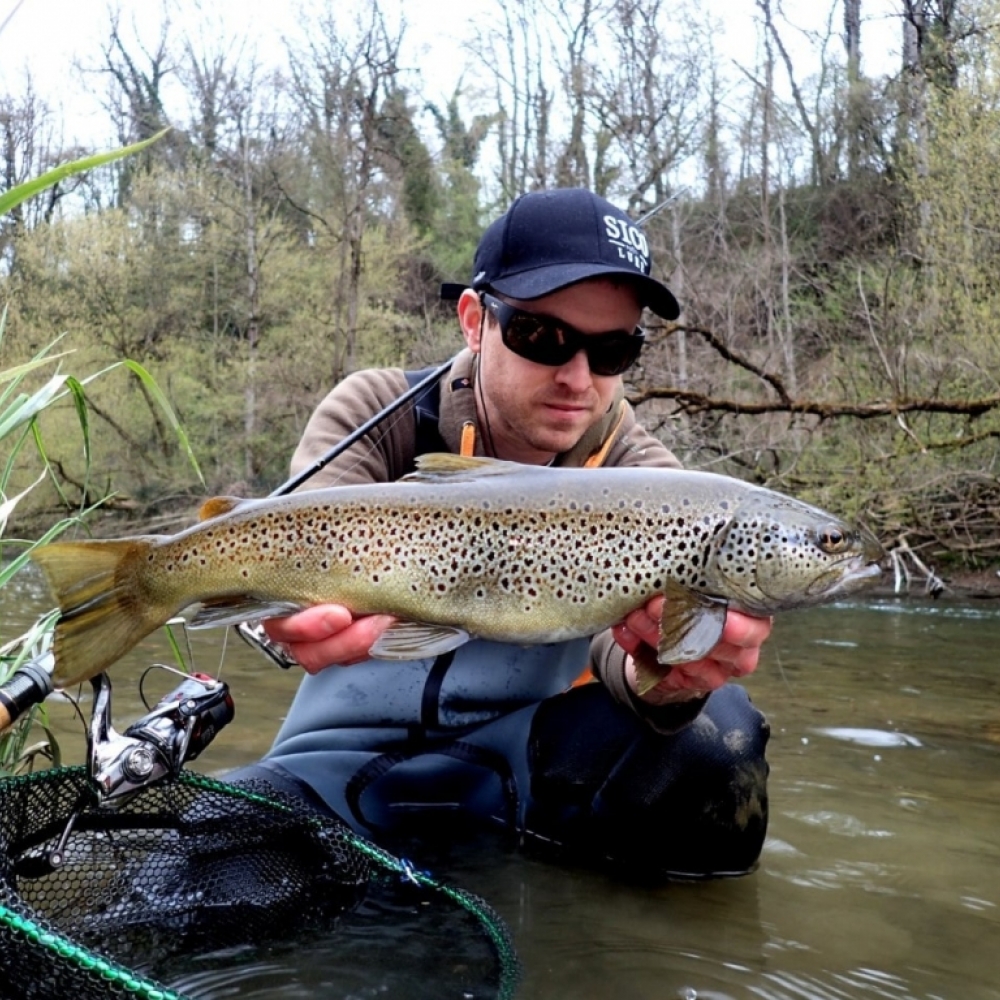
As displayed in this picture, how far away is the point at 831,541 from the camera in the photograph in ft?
7.70

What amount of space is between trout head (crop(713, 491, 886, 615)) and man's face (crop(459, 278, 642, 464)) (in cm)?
75

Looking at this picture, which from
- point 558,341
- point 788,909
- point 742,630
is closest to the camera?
point 742,630

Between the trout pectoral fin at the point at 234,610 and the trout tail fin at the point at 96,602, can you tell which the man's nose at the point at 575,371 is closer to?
the trout pectoral fin at the point at 234,610

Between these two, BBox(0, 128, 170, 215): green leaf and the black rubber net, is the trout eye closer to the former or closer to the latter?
the black rubber net

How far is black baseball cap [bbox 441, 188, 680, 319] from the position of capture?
9.34ft

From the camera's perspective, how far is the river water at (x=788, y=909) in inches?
87.8

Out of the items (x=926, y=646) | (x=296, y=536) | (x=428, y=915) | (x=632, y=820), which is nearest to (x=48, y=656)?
(x=296, y=536)

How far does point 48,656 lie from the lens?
223 cm

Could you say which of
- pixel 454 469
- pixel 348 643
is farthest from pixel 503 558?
pixel 348 643

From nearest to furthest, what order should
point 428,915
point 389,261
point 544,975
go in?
point 544,975 < point 428,915 < point 389,261

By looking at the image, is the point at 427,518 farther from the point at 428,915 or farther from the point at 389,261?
the point at 389,261

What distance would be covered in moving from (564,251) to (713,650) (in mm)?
1205

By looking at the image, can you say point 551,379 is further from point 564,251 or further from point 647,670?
point 647,670

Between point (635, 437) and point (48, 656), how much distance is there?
1.96m
